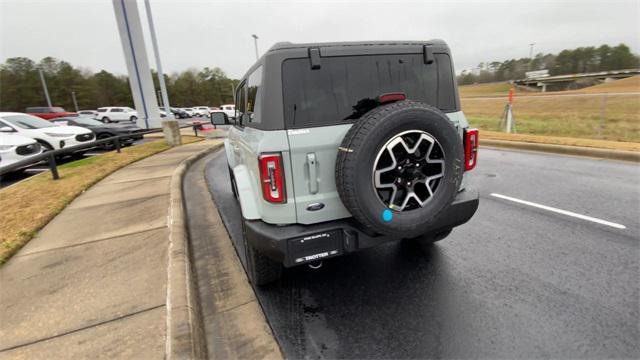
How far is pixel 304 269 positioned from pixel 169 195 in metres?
3.39

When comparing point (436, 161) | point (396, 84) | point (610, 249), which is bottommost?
point (610, 249)

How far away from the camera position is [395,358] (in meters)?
2.07

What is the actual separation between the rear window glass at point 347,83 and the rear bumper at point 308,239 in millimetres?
791

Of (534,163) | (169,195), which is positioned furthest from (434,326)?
(534,163)

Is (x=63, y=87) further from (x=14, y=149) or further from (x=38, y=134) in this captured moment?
(x=14, y=149)

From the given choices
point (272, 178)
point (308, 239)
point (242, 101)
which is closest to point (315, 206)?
point (308, 239)

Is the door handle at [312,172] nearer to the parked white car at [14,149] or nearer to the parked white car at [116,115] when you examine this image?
the parked white car at [14,149]

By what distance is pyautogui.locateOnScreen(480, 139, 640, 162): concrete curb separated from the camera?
22.5 feet

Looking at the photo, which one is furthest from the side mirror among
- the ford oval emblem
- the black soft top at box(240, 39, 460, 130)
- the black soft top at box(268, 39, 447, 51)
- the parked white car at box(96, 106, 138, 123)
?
the parked white car at box(96, 106, 138, 123)

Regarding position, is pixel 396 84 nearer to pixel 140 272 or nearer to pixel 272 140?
pixel 272 140

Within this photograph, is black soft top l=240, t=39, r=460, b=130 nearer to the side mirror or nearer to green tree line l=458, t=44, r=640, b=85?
the side mirror

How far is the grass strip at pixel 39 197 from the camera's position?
405cm

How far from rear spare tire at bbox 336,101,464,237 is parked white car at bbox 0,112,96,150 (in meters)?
11.3

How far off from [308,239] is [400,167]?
0.87 meters
